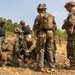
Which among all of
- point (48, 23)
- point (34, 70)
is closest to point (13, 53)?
point (34, 70)

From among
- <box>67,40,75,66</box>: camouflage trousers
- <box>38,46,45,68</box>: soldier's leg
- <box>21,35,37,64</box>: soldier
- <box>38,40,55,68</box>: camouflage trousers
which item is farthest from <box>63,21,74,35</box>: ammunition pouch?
<box>21,35,37,64</box>: soldier

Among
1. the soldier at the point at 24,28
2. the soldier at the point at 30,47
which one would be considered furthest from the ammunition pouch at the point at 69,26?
the soldier at the point at 24,28

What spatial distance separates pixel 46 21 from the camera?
808 centimetres

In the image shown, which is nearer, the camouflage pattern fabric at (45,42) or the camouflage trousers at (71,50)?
the camouflage pattern fabric at (45,42)

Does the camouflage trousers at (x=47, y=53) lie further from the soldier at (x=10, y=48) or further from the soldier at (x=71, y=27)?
the soldier at (x=10, y=48)

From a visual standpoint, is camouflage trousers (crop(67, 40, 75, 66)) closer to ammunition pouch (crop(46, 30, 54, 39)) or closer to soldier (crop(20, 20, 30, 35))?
ammunition pouch (crop(46, 30, 54, 39))

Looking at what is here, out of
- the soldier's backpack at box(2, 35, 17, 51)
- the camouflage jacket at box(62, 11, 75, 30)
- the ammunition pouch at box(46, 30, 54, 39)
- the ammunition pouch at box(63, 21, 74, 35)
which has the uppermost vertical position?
the camouflage jacket at box(62, 11, 75, 30)

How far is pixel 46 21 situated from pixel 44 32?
36 centimetres

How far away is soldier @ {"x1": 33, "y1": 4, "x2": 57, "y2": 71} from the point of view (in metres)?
8.10

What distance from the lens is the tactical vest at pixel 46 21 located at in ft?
26.6

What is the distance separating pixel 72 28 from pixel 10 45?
2.19 metres

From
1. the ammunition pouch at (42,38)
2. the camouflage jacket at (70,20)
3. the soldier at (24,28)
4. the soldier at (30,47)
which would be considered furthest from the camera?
the soldier at (24,28)

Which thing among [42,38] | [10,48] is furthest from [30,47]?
[42,38]

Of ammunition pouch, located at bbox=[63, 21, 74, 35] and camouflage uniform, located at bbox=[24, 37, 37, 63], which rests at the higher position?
ammunition pouch, located at bbox=[63, 21, 74, 35]
